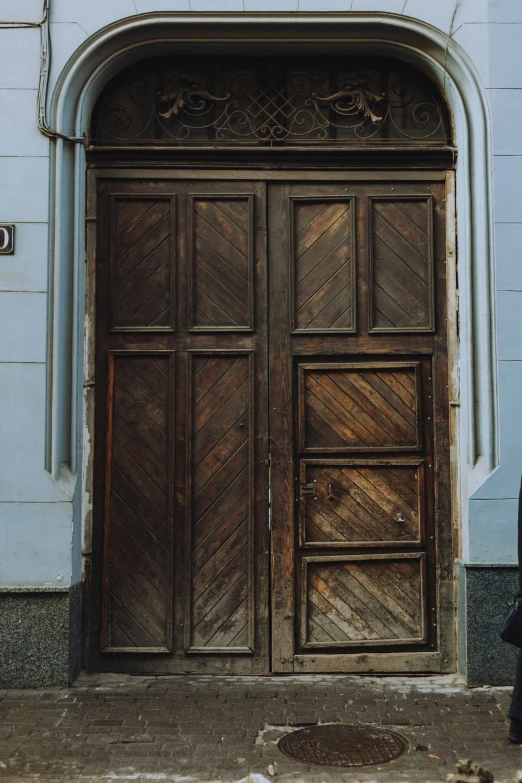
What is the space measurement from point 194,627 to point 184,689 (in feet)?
1.64

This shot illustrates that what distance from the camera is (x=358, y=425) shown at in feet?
19.8

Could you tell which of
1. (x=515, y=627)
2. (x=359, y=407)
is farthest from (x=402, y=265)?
(x=515, y=627)

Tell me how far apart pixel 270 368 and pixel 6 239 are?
217 cm

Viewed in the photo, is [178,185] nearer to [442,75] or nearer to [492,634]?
[442,75]

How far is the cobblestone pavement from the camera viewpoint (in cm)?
424

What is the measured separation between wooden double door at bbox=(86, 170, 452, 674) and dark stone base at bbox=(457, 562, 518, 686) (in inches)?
13.0

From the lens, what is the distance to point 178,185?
617 cm

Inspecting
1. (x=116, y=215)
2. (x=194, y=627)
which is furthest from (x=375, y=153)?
(x=194, y=627)

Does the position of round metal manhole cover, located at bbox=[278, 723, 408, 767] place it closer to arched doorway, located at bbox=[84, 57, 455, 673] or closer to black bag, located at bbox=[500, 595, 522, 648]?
black bag, located at bbox=[500, 595, 522, 648]

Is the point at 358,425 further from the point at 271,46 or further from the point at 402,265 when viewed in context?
the point at 271,46

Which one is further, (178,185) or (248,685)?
(178,185)

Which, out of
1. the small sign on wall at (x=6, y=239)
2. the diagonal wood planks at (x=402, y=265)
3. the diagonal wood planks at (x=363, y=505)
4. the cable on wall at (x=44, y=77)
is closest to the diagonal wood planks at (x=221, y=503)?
the diagonal wood planks at (x=363, y=505)

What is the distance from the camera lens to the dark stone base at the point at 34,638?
5.51 meters

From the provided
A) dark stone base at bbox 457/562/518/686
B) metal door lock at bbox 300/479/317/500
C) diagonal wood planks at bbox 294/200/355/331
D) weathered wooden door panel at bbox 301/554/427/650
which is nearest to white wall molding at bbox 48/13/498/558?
dark stone base at bbox 457/562/518/686
